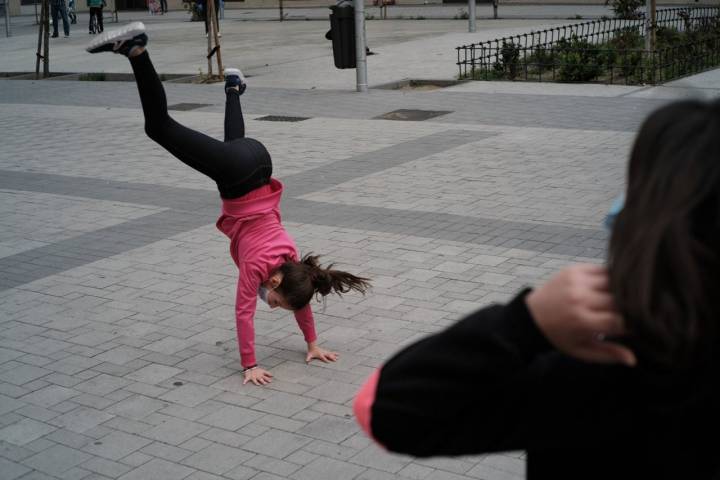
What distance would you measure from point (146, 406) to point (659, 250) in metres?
4.16

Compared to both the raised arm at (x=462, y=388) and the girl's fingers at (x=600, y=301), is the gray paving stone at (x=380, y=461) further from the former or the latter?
the girl's fingers at (x=600, y=301)

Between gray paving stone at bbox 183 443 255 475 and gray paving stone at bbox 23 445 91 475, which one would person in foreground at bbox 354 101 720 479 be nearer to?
gray paving stone at bbox 183 443 255 475

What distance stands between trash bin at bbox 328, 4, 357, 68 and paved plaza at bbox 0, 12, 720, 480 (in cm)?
65

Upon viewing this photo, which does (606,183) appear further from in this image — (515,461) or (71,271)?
(515,461)

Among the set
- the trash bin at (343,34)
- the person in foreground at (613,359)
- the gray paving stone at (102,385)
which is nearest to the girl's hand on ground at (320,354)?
the gray paving stone at (102,385)

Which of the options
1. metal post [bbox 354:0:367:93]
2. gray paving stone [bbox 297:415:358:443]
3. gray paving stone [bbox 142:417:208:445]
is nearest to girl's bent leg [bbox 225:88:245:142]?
gray paving stone [bbox 142:417:208:445]

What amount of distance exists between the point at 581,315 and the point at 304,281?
152 inches

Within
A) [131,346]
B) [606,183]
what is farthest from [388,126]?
[131,346]

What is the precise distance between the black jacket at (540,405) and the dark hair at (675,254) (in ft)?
0.27

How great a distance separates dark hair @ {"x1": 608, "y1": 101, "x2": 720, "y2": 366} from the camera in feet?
3.67

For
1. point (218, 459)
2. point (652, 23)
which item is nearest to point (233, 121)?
point (218, 459)

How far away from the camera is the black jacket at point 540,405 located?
48.6 inches

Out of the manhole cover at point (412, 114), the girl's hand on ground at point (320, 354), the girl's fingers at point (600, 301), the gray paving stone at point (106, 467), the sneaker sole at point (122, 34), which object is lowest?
the gray paving stone at point (106, 467)

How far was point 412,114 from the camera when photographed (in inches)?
524
